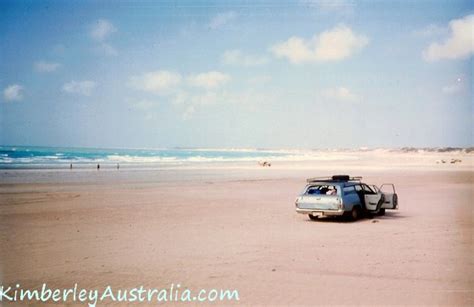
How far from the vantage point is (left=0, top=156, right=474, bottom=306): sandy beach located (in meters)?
8.08

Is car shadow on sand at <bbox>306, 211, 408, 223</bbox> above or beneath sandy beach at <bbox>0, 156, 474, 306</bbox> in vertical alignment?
beneath

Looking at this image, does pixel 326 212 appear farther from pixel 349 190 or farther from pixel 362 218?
pixel 362 218

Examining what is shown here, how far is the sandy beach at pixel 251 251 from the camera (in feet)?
26.5

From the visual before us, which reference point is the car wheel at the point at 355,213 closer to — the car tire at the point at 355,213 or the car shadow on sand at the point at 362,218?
the car tire at the point at 355,213

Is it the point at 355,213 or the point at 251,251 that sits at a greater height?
the point at 355,213

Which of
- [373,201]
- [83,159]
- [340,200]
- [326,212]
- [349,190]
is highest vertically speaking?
[83,159]

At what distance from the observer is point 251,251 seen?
10891 mm

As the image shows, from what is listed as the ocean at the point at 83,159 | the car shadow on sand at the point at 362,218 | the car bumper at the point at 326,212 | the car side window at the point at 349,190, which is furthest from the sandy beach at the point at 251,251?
the ocean at the point at 83,159

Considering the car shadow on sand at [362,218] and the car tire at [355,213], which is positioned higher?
the car tire at [355,213]

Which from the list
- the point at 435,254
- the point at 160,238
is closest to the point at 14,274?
the point at 160,238

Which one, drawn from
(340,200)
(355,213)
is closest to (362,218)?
(355,213)

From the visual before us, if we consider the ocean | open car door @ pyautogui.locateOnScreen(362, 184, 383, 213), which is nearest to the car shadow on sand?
open car door @ pyautogui.locateOnScreen(362, 184, 383, 213)

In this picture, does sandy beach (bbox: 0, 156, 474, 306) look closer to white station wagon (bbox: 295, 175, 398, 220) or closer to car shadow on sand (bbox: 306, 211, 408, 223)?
car shadow on sand (bbox: 306, 211, 408, 223)

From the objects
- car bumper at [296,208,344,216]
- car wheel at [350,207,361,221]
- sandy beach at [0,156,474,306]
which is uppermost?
car bumper at [296,208,344,216]
